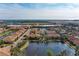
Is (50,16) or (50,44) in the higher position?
(50,16)

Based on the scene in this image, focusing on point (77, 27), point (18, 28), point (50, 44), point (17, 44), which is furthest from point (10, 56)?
point (77, 27)

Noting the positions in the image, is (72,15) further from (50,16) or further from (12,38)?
(12,38)

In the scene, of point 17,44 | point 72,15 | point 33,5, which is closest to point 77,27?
point 72,15

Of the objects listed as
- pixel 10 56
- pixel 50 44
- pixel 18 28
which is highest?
pixel 18 28

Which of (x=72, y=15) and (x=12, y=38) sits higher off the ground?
(x=72, y=15)

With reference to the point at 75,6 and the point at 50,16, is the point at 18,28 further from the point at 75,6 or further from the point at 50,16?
the point at 75,6

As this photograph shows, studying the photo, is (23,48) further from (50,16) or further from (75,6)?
(75,6)

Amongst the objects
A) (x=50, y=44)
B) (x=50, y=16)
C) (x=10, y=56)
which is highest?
(x=50, y=16)

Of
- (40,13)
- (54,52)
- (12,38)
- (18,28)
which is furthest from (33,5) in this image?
(54,52)
